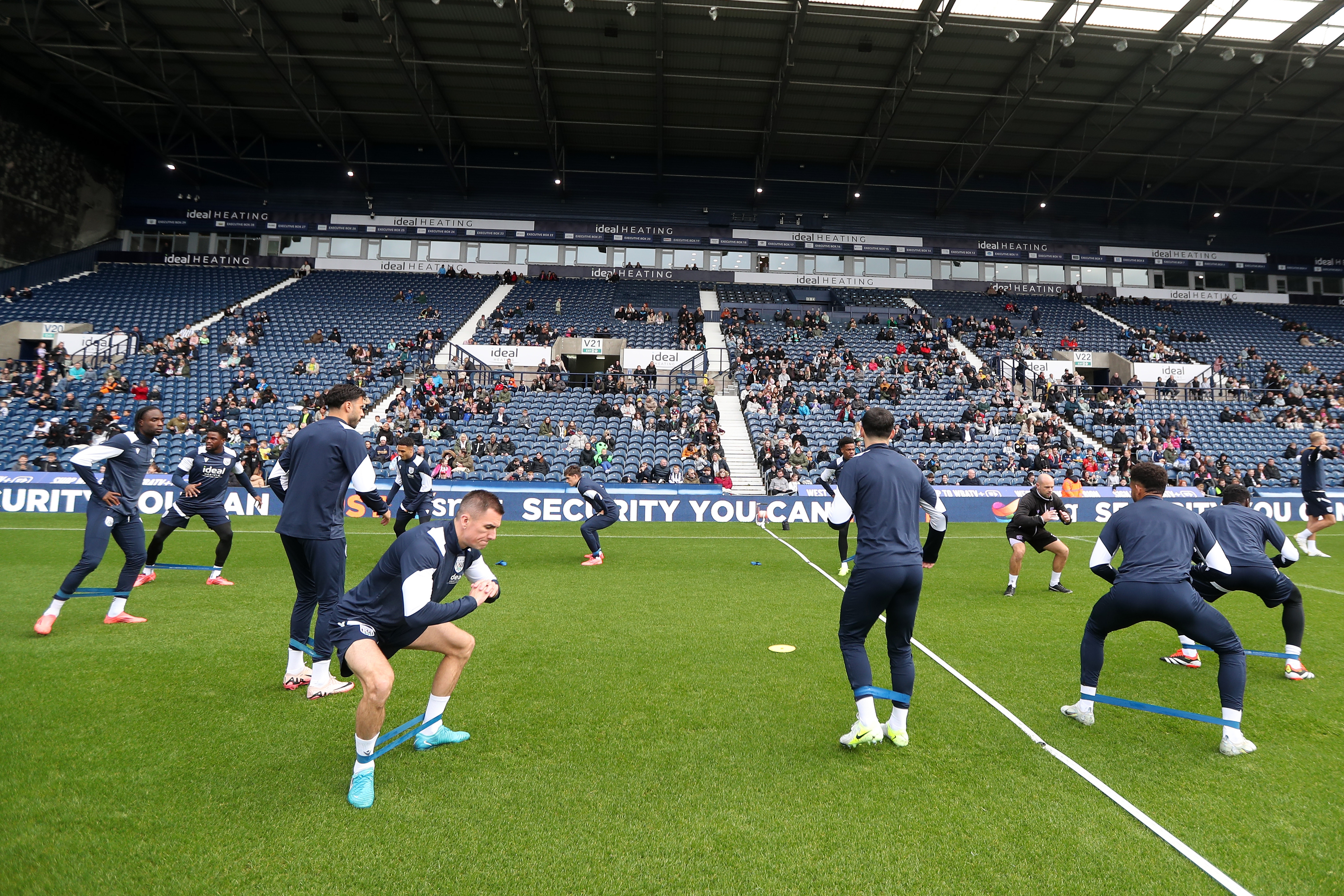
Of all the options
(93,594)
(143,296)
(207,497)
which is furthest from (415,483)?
(143,296)

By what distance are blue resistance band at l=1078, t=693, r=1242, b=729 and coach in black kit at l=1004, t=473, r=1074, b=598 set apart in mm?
5080

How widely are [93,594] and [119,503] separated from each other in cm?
97

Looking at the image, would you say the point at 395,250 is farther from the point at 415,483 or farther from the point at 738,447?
the point at 415,483

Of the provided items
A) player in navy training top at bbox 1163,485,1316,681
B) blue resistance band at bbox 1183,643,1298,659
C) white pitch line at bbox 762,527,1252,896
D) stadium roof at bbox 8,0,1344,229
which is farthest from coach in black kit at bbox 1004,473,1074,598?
stadium roof at bbox 8,0,1344,229

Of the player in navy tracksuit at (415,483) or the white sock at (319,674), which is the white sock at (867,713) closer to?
the white sock at (319,674)

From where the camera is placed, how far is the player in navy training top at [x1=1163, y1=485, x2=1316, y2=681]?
6094 mm

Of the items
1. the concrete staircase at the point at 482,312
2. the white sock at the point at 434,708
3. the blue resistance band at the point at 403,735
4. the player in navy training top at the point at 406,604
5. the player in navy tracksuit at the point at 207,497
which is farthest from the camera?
the concrete staircase at the point at 482,312

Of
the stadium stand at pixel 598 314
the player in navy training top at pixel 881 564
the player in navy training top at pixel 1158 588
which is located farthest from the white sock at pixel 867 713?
the stadium stand at pixel 598 314

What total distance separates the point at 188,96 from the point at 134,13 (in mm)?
6854

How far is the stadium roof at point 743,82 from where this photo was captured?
85.7 ft

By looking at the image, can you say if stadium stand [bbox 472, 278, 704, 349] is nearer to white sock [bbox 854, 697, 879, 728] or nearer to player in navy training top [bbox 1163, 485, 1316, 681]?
player in navy training top [bbox 1163, 485, 1316, 681]

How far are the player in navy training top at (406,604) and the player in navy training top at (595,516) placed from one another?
26.5 ft

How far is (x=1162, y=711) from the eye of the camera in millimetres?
4848

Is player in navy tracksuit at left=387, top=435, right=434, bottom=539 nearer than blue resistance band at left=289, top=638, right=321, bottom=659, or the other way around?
blue resistance band at left=289, top=638, right=321, bottom=659
